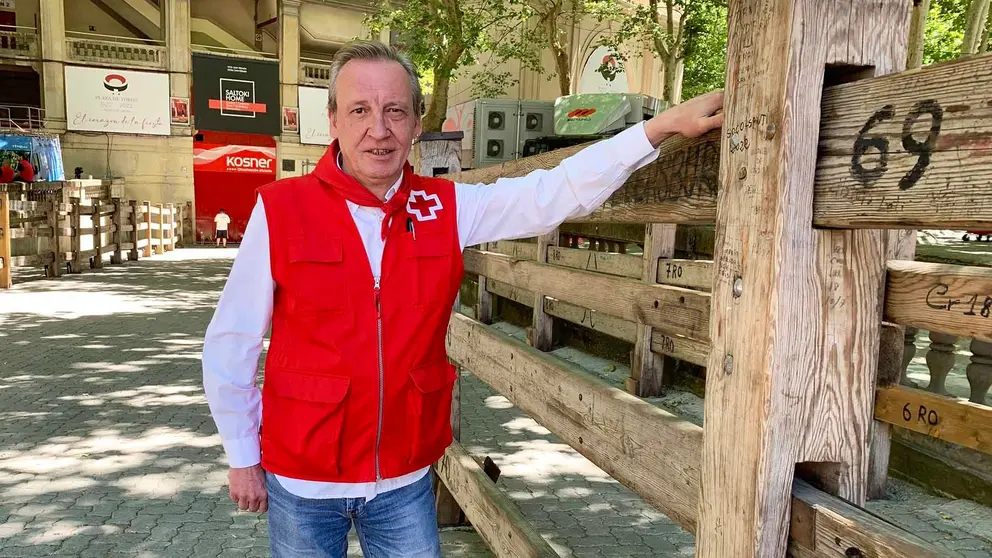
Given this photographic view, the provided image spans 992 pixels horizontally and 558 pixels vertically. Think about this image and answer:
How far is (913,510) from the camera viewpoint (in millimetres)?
4574

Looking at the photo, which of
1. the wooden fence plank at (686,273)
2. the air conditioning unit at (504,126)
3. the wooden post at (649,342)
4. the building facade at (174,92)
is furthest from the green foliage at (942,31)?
the wooden fence plank at (686,273)

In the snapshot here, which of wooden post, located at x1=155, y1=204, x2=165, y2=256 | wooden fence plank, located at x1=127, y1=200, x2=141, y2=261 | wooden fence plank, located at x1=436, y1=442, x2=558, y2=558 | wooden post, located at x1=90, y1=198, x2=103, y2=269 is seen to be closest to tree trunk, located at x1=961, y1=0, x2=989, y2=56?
wooden fence plank, located at x1=436, y1=442, x2=558, y2=558

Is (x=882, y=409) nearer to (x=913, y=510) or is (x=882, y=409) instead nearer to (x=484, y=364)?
(x=913, y=510)

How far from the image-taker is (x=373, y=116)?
2.16 meters

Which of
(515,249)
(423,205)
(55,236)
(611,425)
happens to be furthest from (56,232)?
(611,425)

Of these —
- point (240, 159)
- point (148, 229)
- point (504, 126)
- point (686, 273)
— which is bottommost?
point (148, 229)

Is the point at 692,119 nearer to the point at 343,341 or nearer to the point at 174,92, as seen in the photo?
the point at 343,341

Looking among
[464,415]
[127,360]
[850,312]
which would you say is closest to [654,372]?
[464,415]

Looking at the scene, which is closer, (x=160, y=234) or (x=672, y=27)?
(x=672, y=27)

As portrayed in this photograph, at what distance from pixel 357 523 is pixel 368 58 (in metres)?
1.38

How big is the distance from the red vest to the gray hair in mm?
281

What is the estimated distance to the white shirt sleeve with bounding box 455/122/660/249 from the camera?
6.40 ft

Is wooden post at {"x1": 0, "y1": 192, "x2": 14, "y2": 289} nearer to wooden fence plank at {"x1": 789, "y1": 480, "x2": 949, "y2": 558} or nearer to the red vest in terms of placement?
the red vest

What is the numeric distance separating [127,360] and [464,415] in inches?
160
